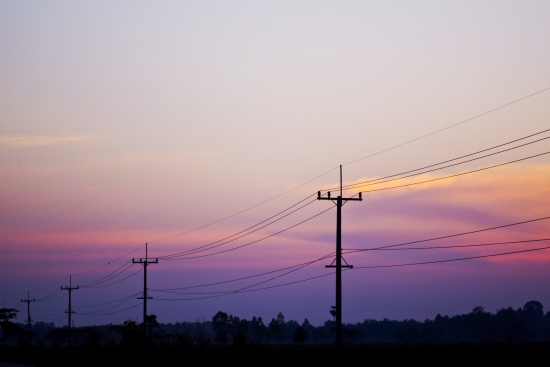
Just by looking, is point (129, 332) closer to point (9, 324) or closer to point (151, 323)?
point (151, 323)

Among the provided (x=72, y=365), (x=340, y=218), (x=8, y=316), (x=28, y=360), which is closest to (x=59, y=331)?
(x=8, y=316)

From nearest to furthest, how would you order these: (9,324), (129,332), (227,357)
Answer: (227,357) < (129,332) < (9,324)

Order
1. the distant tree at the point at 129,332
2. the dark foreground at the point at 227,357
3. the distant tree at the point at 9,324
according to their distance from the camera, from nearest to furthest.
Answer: the dark foreground at the point at 227,357 → the distant tree at the point at 129,332 → the distant tree at the point at 9,324

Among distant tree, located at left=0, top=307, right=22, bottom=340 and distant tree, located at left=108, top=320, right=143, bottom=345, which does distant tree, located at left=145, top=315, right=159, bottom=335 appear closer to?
distant tree, located at left=108, top=320, right=143, bottom=345

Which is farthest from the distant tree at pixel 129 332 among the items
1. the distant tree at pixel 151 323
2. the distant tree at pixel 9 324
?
the distant tree at pixel 9 324

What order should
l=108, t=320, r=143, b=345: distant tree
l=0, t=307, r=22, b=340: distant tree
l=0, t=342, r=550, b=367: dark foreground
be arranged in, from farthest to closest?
1. l=0, t=307, r=22, b=340: distant tree
2. l=108, t=320, r=143, b=345: distant tree
3. l=0, t=342, r=550, b=367: dark foreground

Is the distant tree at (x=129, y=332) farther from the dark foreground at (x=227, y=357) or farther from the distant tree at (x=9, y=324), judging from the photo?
the distant tree at (x=9, y=324)

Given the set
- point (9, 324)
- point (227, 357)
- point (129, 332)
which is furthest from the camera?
point (9, 324)

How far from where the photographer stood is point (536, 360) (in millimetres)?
73125

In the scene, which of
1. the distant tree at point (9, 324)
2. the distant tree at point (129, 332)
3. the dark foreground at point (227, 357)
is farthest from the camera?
the distant tree at point (9, 324)

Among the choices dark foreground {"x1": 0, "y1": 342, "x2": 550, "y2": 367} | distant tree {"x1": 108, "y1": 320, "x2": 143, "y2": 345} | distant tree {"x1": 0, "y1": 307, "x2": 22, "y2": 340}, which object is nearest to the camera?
dark foreground {"x1": 0, "y1": 342, "x2": 550, "y2": 367}

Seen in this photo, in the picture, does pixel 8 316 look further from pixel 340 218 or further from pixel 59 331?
pixel 340 218

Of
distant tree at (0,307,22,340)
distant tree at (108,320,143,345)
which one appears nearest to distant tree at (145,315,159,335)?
distant tree at (108,320,143,345)

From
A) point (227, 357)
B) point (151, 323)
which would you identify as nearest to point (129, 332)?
point (151, 323)
